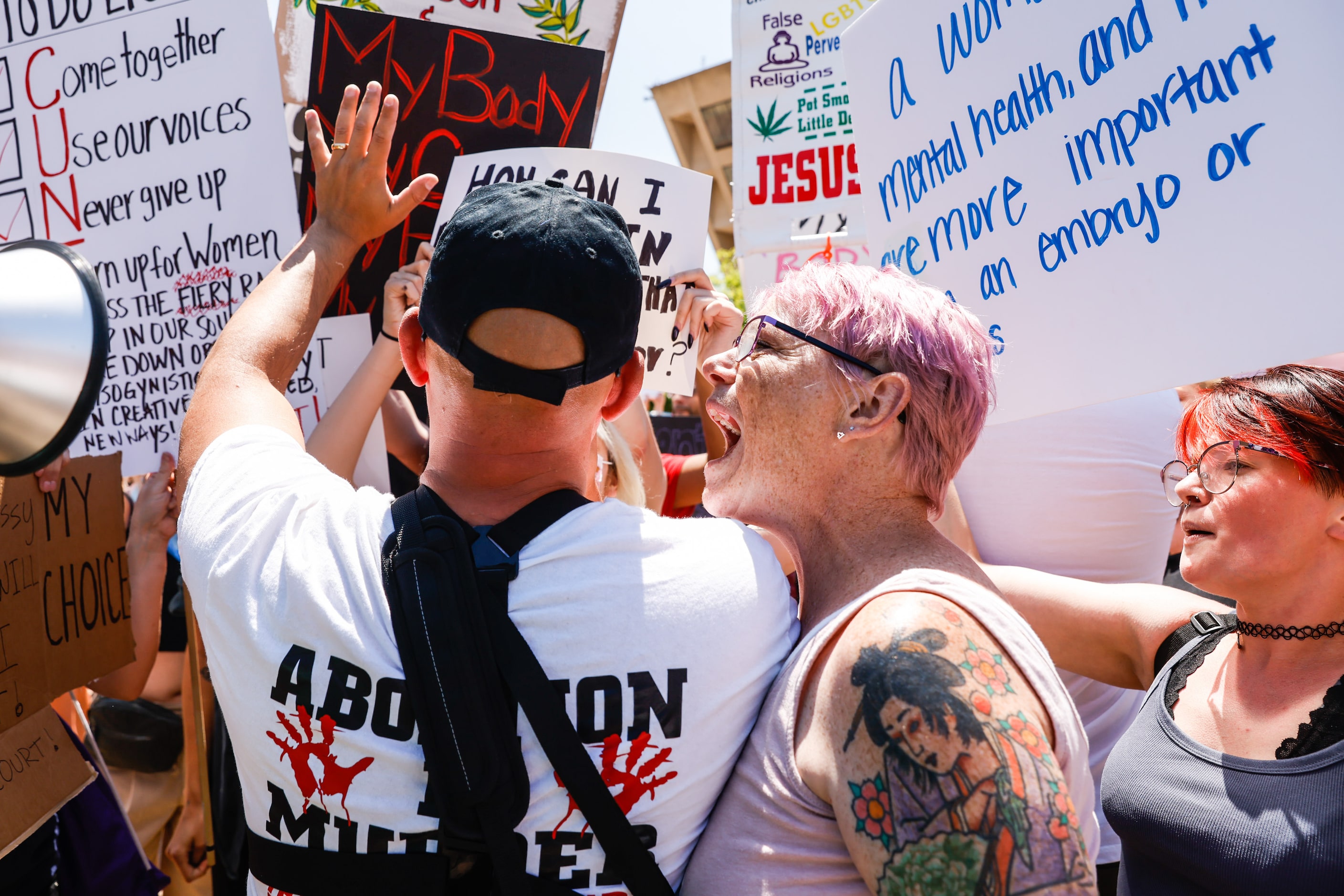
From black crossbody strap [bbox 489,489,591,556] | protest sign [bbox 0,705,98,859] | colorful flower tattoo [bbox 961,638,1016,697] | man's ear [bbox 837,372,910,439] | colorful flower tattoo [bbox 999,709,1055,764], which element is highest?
man's ear [bbox 837,372,910,439]

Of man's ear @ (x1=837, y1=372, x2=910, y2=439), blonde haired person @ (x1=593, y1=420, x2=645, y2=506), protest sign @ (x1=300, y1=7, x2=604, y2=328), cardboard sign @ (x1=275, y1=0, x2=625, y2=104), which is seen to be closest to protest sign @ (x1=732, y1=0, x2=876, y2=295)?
blonde haired person @ (x1=593, y1=420, x2=645, y2=506)

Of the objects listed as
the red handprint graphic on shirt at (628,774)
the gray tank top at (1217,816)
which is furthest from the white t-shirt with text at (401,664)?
the gray tank top at (1217,816)

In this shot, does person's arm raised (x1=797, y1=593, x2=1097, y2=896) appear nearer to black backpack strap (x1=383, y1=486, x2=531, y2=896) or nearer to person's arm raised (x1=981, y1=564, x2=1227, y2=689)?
black backpack strap (x1=383, y1=486, x2=531, y2=896)

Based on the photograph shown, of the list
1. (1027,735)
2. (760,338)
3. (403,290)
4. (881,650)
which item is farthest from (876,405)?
(403,290)

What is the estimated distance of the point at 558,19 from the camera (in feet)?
8.29

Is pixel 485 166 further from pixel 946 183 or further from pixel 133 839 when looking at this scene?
pixel 133 839

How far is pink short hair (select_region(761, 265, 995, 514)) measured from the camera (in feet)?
5.16

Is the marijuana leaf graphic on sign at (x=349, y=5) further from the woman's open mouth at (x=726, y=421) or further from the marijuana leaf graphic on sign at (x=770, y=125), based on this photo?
the marijuana leaf graphic on sign at (x=770, y=125)

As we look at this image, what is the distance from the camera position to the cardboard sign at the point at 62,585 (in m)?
1.94

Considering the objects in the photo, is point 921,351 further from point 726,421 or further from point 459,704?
point 459,704

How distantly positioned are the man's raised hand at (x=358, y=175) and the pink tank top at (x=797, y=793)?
4.16ft

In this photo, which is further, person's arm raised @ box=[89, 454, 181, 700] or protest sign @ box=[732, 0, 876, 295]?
protest sign @ box=[732, 0, 876, 295]

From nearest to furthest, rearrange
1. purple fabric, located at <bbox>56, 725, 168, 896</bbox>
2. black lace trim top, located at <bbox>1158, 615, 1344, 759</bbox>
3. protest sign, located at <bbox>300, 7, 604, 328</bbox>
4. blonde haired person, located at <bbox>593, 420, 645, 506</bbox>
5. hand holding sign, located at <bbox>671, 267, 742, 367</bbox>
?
black lace trim top, located at <bbox>1158, 615, 1344, 759</bbox> → purple fabric, located at <bbox>56, 725, 168, 896</bbox> → protest sign, located at <bbox>300, 7, 604, 328</bbox> → hand holding sign, located at <bbox>671, 267, 742, 367</bbox> → blonde haired person, located at <bbox>593, 420, 645, 506</bbox>

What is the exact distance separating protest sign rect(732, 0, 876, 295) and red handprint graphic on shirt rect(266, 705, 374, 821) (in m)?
3.29
